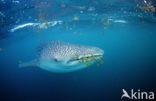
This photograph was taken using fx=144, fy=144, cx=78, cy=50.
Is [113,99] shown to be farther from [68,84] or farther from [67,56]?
[67,56]

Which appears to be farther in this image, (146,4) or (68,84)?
(68,84)

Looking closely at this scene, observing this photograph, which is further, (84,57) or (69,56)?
(69,56)

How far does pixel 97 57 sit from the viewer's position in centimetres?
529

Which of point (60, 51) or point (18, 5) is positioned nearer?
point (60, 51)

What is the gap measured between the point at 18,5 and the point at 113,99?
34.1ft

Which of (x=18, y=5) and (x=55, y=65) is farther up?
(x=18, y=5)

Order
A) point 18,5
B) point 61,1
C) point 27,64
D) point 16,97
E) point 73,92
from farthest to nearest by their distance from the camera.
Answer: point 16,97, point 73,92, point 61,1, point 18,5, point 27,64

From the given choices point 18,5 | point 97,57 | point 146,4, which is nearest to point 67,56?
point 97,57

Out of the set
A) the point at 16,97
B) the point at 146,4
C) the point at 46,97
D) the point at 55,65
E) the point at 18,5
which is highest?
the point at 18,5


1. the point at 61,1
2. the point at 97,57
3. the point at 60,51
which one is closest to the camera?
the point at 97,57

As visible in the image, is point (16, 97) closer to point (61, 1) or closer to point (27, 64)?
point (27, 64)

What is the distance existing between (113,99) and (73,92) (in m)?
3.52

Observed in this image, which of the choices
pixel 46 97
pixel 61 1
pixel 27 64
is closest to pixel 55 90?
pixel 46 97

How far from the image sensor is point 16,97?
1445cm
